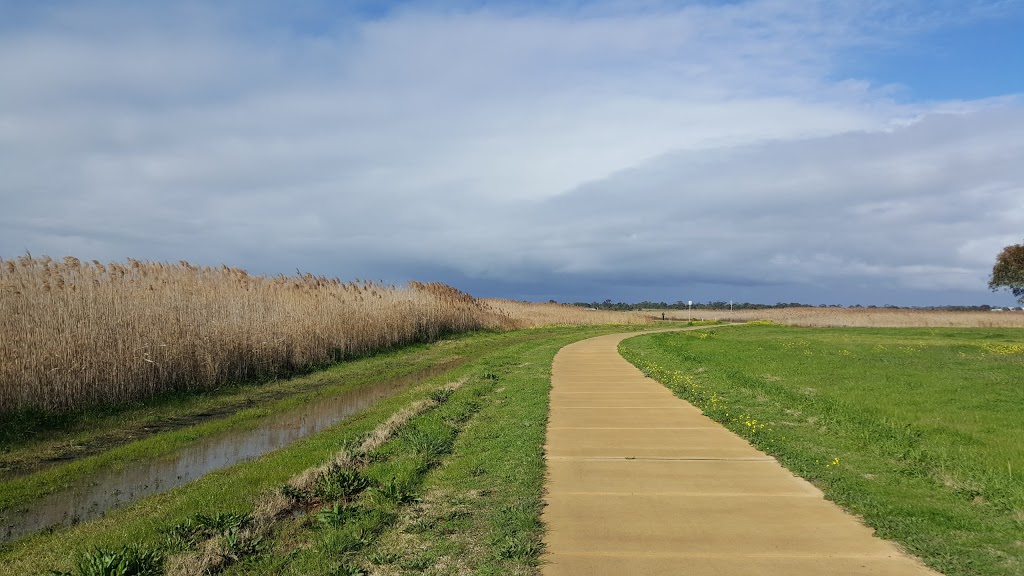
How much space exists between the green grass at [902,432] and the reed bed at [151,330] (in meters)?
9.84

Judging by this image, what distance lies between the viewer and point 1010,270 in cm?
6606

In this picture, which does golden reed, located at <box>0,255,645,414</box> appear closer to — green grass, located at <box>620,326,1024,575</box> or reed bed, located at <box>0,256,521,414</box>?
reed bed, located at <box>0,256,521,414</box>

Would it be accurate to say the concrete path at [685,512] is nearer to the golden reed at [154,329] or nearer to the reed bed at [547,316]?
the golden reed at [154,329]

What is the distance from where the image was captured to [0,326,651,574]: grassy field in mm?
4795

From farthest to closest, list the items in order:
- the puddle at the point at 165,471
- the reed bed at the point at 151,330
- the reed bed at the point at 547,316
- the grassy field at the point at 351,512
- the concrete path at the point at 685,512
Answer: the reed bed at the point at 547,316, the reed bed at the point at 151,330, the puddle at the point at 165,471, the grassy field at the point at 351,512, the concrete path at the point at 685,512

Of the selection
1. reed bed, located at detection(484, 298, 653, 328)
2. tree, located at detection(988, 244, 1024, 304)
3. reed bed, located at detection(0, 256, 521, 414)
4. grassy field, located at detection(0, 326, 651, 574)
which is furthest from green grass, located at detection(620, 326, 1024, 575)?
tree, located at detection(988, 244, 1024, 304)

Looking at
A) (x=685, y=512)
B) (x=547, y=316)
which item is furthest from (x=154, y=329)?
(x=547, y=316)

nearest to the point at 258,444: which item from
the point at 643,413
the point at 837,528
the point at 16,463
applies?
the point at 16,463

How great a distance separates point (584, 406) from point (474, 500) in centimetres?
552

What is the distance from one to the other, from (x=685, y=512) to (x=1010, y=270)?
77.0 m

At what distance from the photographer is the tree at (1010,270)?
65000mm

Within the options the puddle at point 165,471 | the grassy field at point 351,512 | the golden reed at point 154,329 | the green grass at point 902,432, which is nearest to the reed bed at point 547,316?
the golden reed at point 154,329

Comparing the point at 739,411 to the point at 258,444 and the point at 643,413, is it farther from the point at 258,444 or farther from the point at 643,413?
the point at 258,444

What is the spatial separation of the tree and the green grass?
58918 mm
